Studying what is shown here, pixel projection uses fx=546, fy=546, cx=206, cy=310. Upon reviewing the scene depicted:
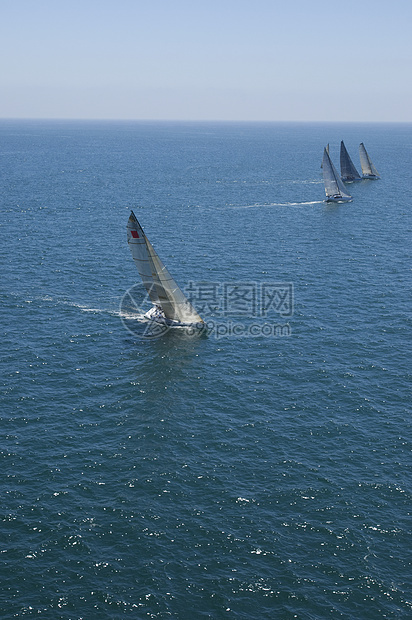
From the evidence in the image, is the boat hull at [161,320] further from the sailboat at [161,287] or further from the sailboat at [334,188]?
the sailboat at [334,188]

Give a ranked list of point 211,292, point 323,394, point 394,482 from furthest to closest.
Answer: point 211,292 < point 323,394 < point 394,482

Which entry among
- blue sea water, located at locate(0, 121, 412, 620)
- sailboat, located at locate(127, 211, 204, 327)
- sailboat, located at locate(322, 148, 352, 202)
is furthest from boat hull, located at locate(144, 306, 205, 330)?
sailboat, located at locate(322, 148, 352, 202)

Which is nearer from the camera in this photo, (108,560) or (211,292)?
(108,560)

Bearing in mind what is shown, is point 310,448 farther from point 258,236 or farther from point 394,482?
point 258,236

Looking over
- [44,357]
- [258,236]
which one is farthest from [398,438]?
[258,236]

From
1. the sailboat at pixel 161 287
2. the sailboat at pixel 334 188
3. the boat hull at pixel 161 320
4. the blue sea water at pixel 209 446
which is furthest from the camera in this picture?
the sailboat at pixel 334 188

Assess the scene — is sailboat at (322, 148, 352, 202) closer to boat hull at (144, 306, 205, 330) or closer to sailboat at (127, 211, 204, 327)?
boat hull at (144, 306, 205, 330)

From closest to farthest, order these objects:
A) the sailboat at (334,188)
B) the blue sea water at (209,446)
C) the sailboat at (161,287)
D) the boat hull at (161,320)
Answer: the blue sea water at (209,446) < the sailboat at (161,287) < the boat hull at (161,320) < the sailboat at (334,188)

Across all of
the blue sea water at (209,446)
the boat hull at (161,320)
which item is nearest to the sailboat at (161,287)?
the boat hull at (161,320)
